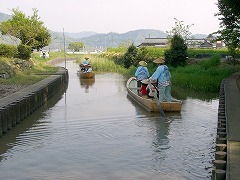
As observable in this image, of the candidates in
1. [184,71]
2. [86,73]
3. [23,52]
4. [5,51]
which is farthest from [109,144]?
[23,52]

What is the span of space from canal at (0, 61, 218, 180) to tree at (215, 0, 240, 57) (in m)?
5.94

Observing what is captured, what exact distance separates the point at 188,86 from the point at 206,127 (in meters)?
12.6

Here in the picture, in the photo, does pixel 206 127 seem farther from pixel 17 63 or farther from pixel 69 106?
pixel 17 63

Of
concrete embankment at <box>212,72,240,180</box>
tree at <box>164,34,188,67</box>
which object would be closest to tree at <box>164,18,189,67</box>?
tree at <box>164,34,188,67</box>

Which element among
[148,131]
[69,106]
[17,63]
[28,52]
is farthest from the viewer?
[28,52]

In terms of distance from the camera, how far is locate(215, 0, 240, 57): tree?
2167 cm

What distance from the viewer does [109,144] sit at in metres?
12.1

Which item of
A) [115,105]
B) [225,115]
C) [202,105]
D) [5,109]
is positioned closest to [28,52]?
[115,105]

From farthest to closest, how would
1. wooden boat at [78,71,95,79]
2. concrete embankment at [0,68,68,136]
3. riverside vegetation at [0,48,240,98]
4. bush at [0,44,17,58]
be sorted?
1. wooden boat at [78,71,95,79]
2. bush at [0,44,17,58]
3. riverside vegetation at [0,48,240,98]
4. concrete embankment at [0,68,68,136]

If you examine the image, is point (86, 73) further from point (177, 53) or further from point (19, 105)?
point (19, 105)

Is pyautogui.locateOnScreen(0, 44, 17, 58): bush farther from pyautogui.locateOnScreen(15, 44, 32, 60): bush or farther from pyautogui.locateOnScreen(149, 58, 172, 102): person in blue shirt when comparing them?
pyautogui.locateOnScreen(149, 58, 172, 102): person in blue shirt

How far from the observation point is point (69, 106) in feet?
66.4

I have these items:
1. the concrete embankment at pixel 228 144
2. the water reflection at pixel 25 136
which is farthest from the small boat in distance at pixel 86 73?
the concrete embankment at pixel 228 144

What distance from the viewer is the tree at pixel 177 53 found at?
37.4 metres
